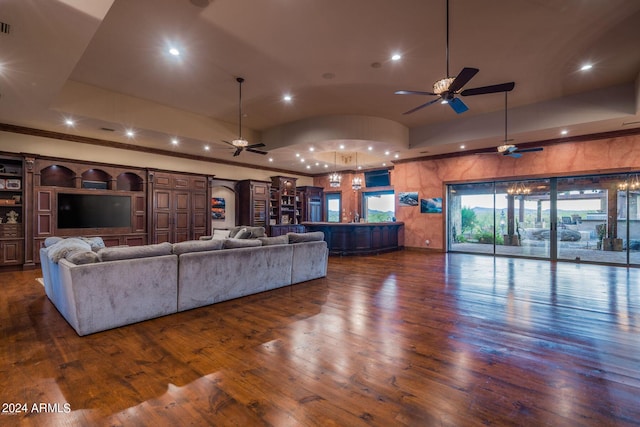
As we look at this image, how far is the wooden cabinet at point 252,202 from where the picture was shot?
10406 millimetres

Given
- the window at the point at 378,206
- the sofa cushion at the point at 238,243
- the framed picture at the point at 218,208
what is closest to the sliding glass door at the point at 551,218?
the window at the point at 378,206

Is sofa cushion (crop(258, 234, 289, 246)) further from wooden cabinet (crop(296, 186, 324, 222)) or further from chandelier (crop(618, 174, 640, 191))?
chandelier (crop(618, 174, 640, 191))

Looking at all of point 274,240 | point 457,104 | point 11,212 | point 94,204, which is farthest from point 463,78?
point 11,212

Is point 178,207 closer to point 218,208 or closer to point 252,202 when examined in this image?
point 218,208

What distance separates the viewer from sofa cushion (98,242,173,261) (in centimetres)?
331

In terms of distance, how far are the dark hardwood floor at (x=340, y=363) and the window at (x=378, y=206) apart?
7.63 meters

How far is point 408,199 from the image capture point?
10297 mm

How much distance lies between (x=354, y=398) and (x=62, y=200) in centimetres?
809

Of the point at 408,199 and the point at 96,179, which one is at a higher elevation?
the point at 96,179

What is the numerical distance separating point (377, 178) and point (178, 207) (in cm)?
721

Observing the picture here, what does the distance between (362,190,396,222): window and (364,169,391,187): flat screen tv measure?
0.44 m

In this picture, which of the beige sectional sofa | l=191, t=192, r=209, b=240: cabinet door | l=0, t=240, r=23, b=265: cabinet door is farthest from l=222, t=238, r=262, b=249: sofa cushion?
l=0, t=240, r=23, b=265: cabinet door

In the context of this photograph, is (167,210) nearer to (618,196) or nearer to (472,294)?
(472,294)

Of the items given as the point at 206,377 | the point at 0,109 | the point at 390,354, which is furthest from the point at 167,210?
the point at 390,354
